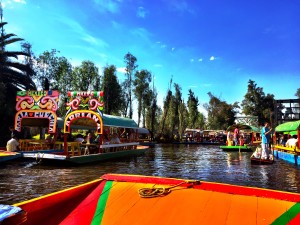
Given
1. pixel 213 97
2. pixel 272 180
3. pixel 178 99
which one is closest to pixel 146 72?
pixel 178 99

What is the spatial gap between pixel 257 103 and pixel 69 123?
4940cm

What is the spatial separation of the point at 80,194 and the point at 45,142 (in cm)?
1570

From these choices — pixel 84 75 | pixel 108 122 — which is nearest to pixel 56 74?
pixel 84 75

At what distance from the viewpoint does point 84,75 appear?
42562mm

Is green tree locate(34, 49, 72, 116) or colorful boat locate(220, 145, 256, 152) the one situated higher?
green tree locate(34, 49, 72, 116)

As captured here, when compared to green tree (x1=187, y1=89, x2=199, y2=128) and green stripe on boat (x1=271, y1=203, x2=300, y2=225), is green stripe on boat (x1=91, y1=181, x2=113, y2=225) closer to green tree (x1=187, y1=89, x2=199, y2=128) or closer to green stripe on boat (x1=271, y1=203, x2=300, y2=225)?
green stripe on boat (x1=271, y1=203, x2=300, y2=225)

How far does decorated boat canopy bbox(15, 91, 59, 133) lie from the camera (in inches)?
708

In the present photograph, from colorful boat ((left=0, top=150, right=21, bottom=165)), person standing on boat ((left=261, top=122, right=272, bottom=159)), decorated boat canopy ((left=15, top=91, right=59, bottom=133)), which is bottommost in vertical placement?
colorful boat ((left=0, top=150, right=21, bottom=165))

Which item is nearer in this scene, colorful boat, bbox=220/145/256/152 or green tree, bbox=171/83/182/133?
A: colorful boat, bbox=220/145/256/152

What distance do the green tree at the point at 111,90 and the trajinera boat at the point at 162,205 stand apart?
40547mm

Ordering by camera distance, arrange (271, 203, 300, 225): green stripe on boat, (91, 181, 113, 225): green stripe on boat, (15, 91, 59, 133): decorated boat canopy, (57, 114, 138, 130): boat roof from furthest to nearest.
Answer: (57, 114, 138, 130): boat roof → (15, 91, 59, 133): decorated boat canopy → (91, 181, 113, 225): green stripe on boat → (271, 203, 300, 225): green stripe on boat

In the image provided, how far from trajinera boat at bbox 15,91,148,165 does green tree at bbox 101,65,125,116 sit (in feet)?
75.9

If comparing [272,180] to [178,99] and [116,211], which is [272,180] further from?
[178,99]

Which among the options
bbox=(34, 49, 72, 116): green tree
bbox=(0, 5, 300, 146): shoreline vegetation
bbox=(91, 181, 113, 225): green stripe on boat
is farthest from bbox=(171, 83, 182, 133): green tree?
bbox=(91, 181, 113, 225): green stripe on boat
